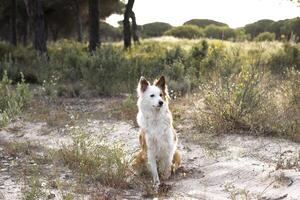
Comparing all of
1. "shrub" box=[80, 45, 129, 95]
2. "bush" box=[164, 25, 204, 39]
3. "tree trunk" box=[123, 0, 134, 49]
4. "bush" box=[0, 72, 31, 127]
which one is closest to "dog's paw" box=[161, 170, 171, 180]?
"bush" box=[0, 72, 31, 127]

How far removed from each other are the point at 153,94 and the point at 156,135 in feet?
1.86

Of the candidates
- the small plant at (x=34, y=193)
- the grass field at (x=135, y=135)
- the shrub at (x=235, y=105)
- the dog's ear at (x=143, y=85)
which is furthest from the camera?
the shrub at (x=235, y=105)

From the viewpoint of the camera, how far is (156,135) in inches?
281

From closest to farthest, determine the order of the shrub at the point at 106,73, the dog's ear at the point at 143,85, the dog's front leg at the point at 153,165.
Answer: the dog's front leg at the point at 153,165, the dog's ear at the point at 143,85, the shrub at the point at 106,73

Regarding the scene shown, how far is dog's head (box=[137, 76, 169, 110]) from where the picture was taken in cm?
709

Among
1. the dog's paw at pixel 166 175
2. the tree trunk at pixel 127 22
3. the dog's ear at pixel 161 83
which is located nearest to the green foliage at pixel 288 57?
the tree trunk at pixel 127 22

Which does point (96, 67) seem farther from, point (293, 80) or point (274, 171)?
point (274, 171)

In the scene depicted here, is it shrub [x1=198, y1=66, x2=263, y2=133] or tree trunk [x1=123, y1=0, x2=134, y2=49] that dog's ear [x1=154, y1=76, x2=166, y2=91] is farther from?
tree trunk [x1=123, y1=0, x2=134, y2=49]

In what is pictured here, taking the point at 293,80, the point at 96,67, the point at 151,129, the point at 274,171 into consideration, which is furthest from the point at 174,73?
the point at 274,171

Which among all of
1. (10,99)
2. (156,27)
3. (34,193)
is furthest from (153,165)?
(156,27)

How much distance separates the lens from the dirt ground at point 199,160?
589cm

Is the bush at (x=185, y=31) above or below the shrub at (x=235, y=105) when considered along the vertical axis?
above

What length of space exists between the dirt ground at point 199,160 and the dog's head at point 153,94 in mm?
771

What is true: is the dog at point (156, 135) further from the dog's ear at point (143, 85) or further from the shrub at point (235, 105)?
the shrub at point (235, 105)
